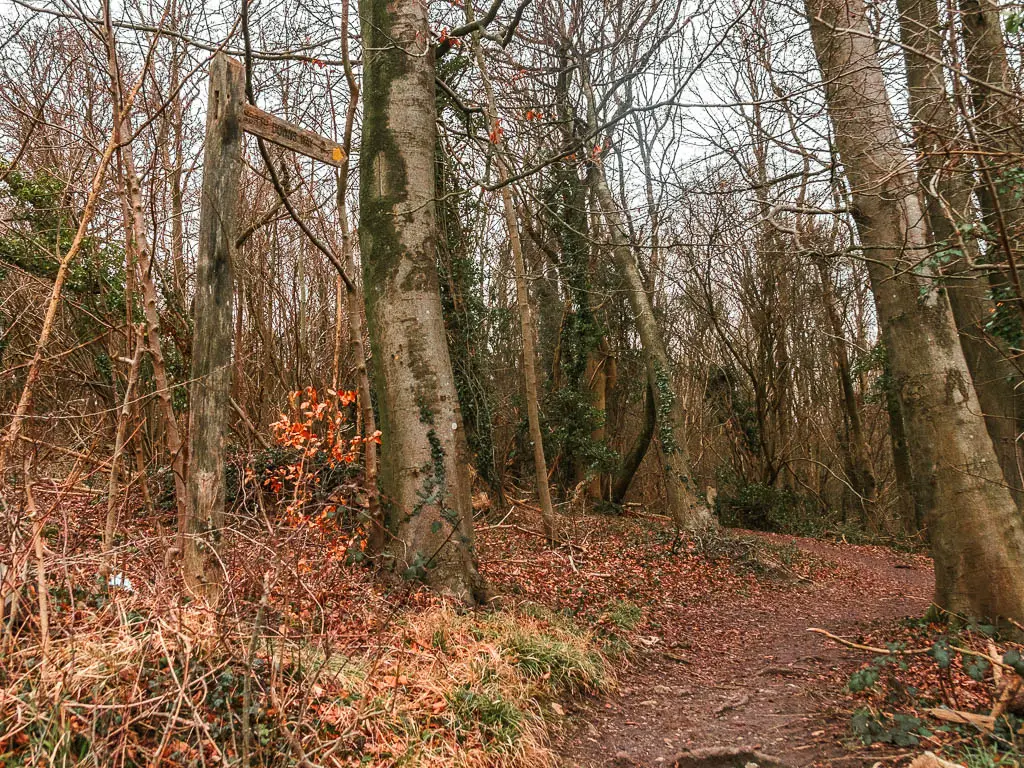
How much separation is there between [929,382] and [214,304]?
557 centimetres

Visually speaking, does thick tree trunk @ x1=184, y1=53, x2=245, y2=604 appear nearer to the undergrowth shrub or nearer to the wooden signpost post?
the wooden signpost post

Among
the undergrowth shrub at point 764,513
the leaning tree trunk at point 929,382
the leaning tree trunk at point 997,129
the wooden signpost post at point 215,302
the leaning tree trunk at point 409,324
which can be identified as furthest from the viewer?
the undergrowth shrub at point 764,513

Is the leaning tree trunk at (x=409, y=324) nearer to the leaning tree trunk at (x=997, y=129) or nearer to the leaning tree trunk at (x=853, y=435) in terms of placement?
the leaning tree trunk at (x=997, y=129)

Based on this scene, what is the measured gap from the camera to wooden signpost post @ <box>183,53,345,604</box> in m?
4.12

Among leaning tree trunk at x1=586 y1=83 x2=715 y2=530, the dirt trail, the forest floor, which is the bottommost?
the dirt trail

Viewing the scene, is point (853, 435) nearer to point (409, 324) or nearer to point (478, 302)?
point (478, 302)

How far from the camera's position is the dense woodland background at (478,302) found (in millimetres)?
4379

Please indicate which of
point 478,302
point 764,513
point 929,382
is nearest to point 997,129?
point 929,382

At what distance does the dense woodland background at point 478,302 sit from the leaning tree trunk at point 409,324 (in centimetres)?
3

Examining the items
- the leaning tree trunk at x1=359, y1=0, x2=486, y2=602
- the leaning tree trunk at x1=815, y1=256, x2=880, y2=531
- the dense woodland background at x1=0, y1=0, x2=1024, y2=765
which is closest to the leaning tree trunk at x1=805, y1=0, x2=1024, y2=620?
the dense woodland background at x1=0, y1=0, x2=1024, y2=765

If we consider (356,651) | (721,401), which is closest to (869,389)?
(721,401)

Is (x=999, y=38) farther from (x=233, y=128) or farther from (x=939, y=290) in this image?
(x=233, y=128)

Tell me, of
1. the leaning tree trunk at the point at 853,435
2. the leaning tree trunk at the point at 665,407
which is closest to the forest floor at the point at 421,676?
the leaning tree trunk at the point at 665,407

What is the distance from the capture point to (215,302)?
14.1 ft
